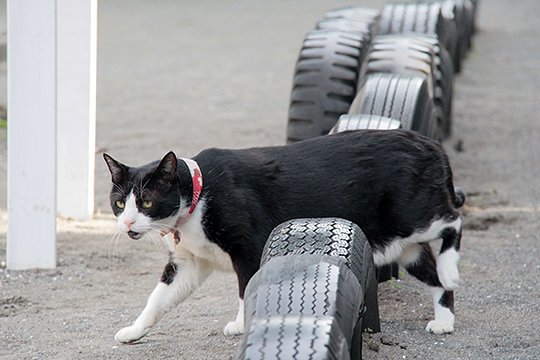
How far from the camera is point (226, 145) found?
7.64m

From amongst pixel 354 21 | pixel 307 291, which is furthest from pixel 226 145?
pixel 307 291

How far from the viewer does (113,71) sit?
→ 1080 centimetres

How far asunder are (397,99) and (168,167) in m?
1.76

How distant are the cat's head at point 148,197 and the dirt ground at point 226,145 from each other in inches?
18.8

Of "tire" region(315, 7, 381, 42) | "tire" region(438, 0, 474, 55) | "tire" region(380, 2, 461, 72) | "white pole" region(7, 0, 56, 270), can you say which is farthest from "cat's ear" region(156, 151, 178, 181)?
"tire" region(438, 0, 474, 55)

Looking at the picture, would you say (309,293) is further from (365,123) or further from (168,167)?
(365,123)

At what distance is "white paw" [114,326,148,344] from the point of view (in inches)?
155

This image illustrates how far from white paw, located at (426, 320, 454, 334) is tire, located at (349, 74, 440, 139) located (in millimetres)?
1259

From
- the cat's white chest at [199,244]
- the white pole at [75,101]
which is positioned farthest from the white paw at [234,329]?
the white pole at [75,101]

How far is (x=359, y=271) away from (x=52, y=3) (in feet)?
7.82

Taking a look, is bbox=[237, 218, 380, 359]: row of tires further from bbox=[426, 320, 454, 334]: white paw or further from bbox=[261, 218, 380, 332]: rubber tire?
bbox=[426, 320, 454, 334]: white paw

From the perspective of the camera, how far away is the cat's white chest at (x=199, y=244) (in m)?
3.84

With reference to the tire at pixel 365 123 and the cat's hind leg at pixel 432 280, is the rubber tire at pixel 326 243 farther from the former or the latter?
the tire at pixel 365 123

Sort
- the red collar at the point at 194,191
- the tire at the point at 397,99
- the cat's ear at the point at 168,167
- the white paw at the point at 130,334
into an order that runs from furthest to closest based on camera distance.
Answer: the tire at the point at 397,99 < the white paw at the point at 130,334 < the red collar at the point at 194,191 < the cat's ear at the point at 168,167
